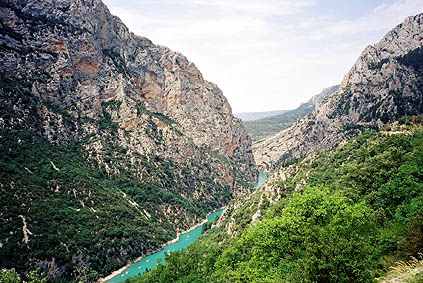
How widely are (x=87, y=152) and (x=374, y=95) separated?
133066 mm

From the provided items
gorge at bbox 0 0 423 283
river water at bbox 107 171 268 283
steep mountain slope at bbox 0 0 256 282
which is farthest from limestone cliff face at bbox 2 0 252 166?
river water at bbox 107 171 268 283

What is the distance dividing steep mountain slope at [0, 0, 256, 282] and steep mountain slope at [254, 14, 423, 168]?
57.2 meters

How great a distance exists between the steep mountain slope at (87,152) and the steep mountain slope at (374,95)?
57189 millimetres

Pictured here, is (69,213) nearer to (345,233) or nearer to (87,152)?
(87,152)

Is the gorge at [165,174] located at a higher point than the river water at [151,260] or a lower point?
higher

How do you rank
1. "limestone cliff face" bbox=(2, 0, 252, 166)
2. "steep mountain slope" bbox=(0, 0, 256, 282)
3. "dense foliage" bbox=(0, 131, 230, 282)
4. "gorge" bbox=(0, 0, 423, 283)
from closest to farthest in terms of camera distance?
"gorge" bbox=(0, 0, 423, 283), "dense foliage" bbox=(0, 131, 230, 282), "steep mountain slope" bbox=(0, 0, 256, 282), "limestone cliff face" bbox=(2, 0, 252, 166)

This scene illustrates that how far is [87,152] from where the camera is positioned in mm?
122125

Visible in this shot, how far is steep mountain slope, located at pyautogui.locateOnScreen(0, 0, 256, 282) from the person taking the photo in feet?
264

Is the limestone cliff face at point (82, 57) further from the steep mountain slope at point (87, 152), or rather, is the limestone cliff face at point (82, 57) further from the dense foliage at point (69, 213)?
the dense foliage at point (69, 213)

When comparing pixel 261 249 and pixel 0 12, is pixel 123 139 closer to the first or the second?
pixel 0 12

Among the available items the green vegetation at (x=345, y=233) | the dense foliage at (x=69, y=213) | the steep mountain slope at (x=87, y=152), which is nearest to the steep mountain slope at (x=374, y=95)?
the steep mountain slope at (x=87, y=152)

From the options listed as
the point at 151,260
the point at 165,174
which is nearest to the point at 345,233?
the point at 151,260

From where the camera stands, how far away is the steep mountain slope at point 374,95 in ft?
355

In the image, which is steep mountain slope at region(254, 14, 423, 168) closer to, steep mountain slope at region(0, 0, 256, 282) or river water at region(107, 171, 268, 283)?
steep mountain slope at region(0, 0, 256, 282)
